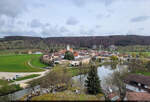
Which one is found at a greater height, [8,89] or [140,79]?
[140,79]

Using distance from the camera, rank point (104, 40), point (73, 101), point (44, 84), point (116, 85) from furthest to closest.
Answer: point (104, 40)
point (44, 84)
point (116, 85)
point (73, 101)

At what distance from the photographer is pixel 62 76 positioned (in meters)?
16.7

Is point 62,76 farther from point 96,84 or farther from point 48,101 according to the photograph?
point 48,101

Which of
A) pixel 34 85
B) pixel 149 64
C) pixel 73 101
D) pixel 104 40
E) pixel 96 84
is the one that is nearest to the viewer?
pixel 73 101

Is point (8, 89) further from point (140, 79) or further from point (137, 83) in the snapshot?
point (140, 79)

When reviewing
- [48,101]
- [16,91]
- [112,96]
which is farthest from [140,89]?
[16,91]

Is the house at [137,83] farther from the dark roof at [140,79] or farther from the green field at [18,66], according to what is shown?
the green field at [18,66]

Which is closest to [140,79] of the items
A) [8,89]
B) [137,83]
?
[137,83]

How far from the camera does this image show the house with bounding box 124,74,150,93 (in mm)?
14087

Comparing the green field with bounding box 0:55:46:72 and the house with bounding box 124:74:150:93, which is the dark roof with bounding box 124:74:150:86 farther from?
the green field with bounding box 0:55:46:72

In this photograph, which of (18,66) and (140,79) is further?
(18,66)

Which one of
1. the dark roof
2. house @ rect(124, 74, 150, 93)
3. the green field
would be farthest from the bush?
the dark roof

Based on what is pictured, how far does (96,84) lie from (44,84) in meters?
8.12

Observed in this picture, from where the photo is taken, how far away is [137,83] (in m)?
15.2
